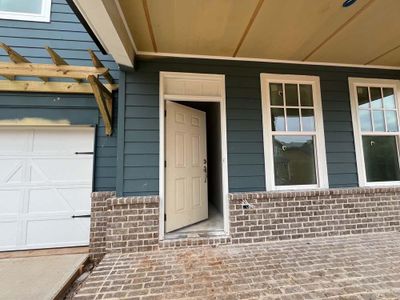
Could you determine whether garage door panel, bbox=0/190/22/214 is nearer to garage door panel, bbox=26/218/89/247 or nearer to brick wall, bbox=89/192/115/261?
garage door panel, bbox=26/218/89/247

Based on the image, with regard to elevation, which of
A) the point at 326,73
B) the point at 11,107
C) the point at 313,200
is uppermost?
the point at 326,73

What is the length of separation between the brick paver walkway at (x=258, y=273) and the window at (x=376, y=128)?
1.02 meters

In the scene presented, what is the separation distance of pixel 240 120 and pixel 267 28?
1.15m

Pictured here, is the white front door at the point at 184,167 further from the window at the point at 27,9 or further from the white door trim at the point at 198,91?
the window at the point at 27,9

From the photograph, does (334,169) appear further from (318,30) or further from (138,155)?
(138,155)

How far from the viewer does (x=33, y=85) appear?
9.88 ft

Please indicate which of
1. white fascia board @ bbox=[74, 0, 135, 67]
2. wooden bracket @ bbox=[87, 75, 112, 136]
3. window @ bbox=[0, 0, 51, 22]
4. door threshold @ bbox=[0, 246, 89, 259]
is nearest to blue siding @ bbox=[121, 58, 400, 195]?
wooden bracket @ bbox=[87, 75, 112, 136]

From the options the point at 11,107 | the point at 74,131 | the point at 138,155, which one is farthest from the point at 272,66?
the point at 11,107

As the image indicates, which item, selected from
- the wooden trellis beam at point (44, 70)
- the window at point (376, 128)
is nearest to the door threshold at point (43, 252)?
the wooden trellis beam at point (44, 70)

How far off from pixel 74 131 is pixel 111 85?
35.8 inches

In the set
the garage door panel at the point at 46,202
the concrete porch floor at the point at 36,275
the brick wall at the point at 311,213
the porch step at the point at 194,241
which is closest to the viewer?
the concrete porch floor at the point at 36,275

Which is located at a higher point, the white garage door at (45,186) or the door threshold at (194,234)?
the white garage door at (45,186)

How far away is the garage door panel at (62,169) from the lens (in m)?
3.10

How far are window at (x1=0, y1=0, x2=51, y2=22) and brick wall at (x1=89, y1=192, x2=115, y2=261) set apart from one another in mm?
2834
